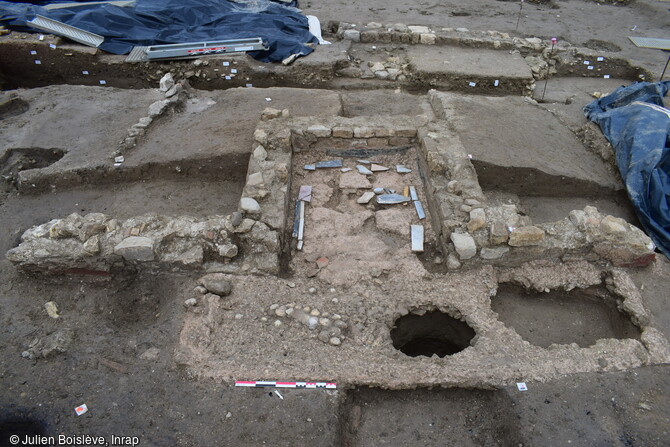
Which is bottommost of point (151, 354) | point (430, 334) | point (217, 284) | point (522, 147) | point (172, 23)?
point (430, 334)

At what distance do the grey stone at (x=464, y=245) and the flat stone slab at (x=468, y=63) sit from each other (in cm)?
455

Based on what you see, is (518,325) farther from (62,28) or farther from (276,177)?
(62,28)

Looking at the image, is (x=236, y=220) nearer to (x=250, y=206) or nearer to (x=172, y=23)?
(x=250, y=206)

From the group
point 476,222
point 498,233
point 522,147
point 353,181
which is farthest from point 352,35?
point 498,233

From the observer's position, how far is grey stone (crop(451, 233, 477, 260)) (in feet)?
12.4

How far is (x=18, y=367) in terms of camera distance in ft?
10.5

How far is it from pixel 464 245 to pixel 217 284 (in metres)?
2.14

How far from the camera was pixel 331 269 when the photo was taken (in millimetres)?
3941

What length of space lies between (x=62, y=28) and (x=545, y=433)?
940 cm

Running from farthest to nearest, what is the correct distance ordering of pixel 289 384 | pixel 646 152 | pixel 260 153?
pixel 646 152, pixel 260 153, pixel 289 384

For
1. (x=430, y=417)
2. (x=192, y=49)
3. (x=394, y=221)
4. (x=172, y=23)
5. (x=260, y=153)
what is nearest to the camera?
(x=430, y=417)

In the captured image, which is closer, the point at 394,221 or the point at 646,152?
the point at 394,221

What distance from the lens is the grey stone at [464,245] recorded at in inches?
148

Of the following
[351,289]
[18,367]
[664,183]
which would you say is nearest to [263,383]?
[351,289]
